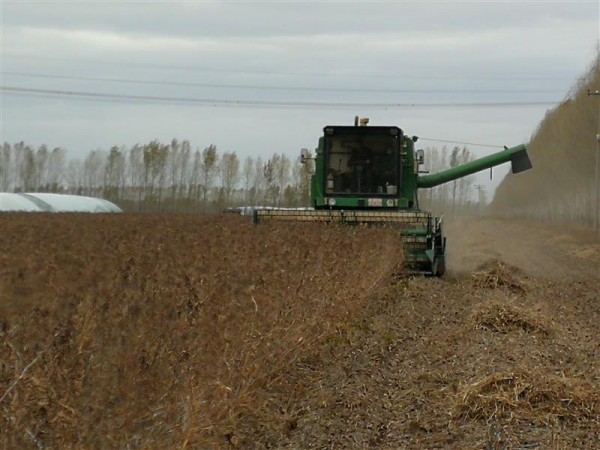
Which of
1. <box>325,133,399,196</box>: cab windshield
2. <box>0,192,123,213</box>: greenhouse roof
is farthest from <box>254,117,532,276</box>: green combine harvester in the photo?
<box>0,192,123,213</box>: greenhouse roof

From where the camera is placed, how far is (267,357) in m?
7.23

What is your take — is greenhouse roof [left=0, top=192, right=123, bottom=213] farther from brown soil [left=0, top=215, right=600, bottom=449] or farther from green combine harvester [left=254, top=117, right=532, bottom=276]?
brown soil [left=0, top=215, right=600, bottom=449]

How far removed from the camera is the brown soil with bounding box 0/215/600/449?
489cm

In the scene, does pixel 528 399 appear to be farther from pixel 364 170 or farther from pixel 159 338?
pixel 364 170

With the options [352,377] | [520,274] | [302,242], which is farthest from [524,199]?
[352,377]

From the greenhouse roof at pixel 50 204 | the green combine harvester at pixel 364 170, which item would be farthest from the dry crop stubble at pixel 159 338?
the greenhouse roof at pixel 50 204

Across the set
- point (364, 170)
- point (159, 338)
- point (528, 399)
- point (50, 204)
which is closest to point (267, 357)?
point (159, 338)

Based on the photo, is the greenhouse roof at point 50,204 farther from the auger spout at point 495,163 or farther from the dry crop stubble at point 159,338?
Answer: the dry crop stubble at point 159,338

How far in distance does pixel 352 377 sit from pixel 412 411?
1227mm

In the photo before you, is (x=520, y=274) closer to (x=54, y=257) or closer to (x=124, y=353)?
(x=54, y=257)

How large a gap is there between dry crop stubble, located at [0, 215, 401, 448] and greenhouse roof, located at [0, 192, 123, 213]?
34.4 metres

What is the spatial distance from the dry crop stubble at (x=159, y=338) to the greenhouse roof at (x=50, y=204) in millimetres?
34432

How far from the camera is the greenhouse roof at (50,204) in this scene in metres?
45.8

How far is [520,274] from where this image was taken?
19.7 metres
